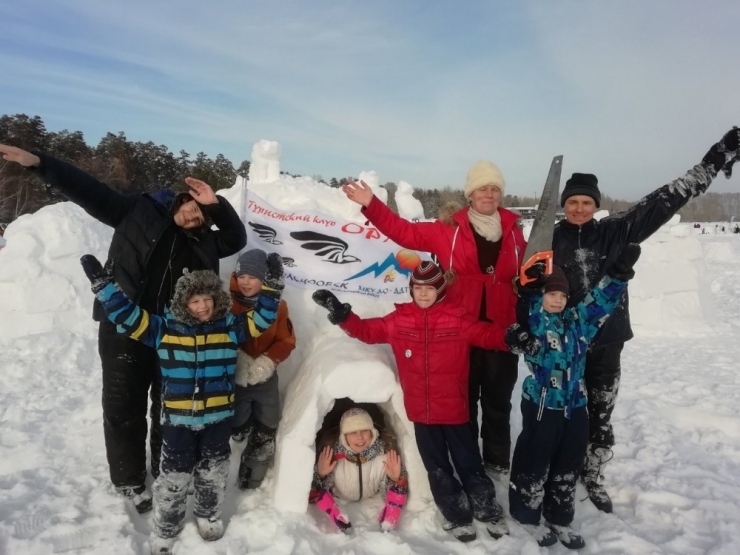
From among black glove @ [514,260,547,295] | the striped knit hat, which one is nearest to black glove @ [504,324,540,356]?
black glove @ [514,260,547,295]

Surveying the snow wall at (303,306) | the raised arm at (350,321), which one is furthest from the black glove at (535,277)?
the snow wall at (303,306)

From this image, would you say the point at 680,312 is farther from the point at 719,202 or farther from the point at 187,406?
the point at 719,202

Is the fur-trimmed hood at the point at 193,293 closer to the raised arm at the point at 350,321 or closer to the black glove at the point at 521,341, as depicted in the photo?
the raised arm at the point at 350,321

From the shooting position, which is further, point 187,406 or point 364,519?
point 364,519

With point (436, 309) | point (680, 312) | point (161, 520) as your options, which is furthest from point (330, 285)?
point (680, 312)

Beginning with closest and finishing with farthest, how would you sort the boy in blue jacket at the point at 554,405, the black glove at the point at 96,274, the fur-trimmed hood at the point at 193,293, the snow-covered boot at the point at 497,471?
1. the black glove at the point at 96,274
2. the fur-trimmed hood at the point at 193,293
3. the boy in blue jacket at the point at 554,405
4. the snow-covered boot at the point at 497,471

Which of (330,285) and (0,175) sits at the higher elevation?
(0,175)

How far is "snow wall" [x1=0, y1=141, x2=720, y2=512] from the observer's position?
8.86ft

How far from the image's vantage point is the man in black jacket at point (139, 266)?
8.23 feet

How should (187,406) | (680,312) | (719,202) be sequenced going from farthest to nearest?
(719,202), (680,312), (187,406)

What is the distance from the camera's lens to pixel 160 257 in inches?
101

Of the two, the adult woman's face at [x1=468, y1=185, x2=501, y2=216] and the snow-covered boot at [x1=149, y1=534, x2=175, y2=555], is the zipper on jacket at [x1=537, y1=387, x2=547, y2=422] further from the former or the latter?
the snow-covered boot at [x1=149, y1=534, x2=175, y2=555]

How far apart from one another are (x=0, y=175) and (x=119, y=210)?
22.5 metres

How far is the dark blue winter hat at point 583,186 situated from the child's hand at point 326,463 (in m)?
2.00
